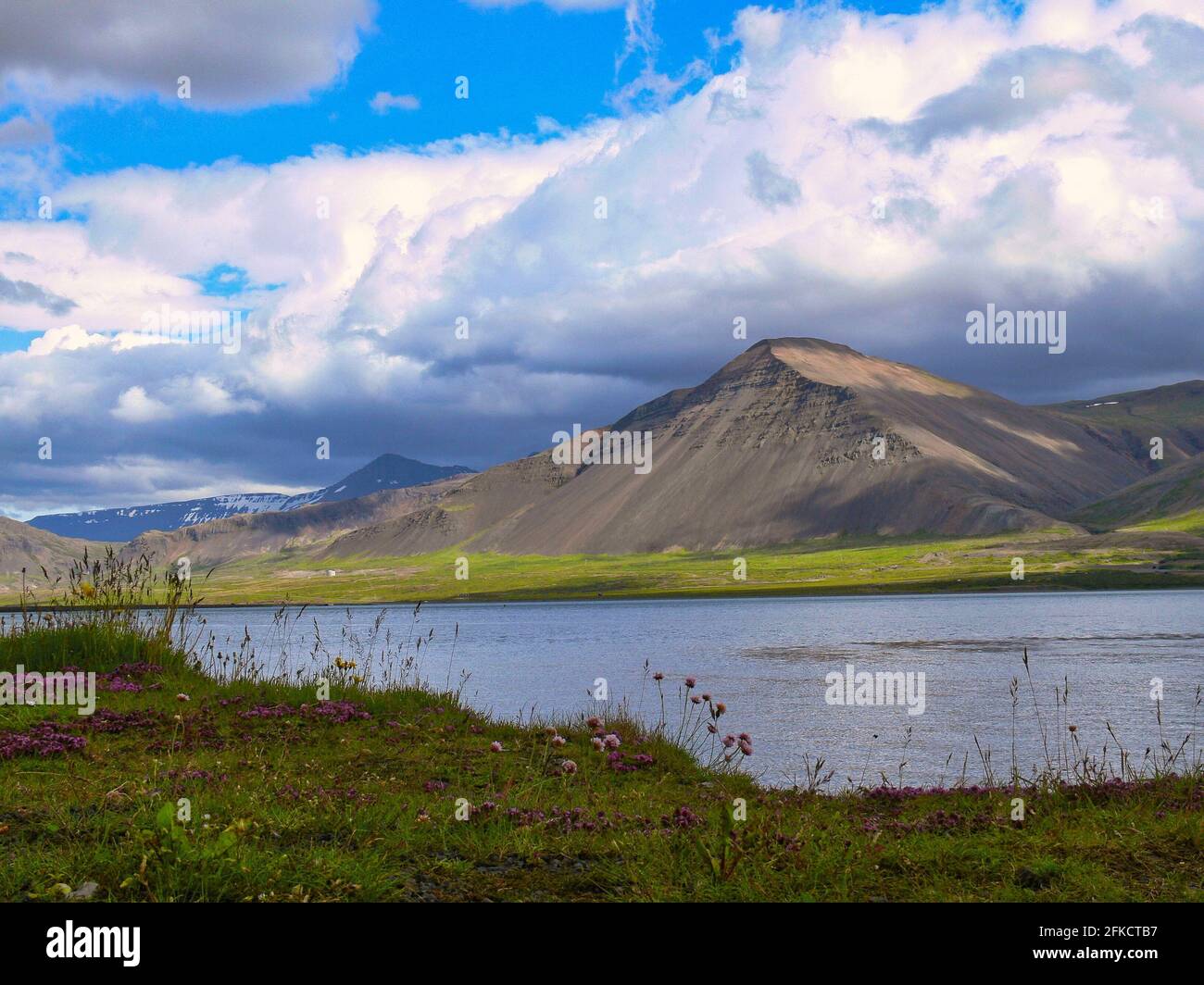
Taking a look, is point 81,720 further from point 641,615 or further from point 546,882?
point 641,615

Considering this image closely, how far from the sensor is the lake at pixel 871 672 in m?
26.6

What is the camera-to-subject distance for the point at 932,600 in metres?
156

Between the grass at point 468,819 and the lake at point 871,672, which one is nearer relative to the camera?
the grass at point 468,819

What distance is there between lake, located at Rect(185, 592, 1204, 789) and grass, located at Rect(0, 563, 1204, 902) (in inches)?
163

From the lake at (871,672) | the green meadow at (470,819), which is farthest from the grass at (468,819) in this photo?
the lake at (871,672)

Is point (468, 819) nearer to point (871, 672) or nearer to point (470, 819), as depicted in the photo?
point (470, 819)

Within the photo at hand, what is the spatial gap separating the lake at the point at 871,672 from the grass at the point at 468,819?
4132 mm

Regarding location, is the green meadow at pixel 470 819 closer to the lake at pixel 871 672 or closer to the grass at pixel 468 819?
the grass at pixel 468 819

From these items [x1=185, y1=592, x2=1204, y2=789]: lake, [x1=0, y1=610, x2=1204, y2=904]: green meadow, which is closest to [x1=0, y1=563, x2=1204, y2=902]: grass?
[x1=0, y1=610, x2=1204, y2=904]: green meadow

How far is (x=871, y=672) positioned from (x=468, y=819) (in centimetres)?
4070

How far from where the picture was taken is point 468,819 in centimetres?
1188

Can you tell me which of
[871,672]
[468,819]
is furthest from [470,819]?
[871,672]
